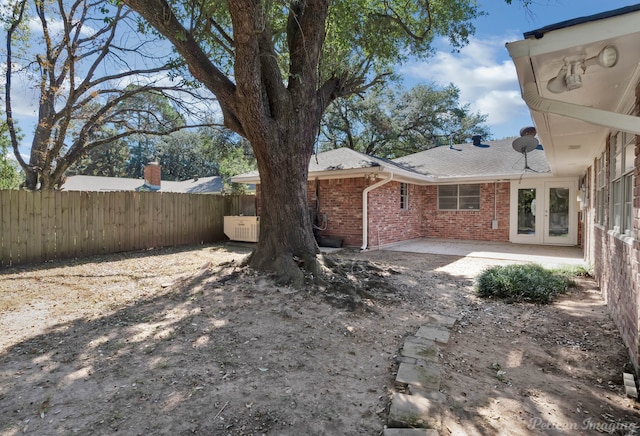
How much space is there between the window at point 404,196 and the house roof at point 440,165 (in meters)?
0.34

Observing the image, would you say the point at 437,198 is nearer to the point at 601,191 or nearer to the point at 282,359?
the point at 601,191

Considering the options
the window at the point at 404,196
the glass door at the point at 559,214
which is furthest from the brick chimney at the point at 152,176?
the glass door at the point at 559,214

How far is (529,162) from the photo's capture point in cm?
1201

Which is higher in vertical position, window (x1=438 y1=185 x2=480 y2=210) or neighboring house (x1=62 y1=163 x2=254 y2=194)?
neighboring house (x1=62 y1=163 x2=254 y2=194)

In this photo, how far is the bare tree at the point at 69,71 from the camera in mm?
9930

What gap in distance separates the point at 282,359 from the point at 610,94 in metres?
3.93

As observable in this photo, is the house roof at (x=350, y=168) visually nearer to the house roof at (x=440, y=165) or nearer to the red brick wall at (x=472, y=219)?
the house roof at (x=440, y=165)

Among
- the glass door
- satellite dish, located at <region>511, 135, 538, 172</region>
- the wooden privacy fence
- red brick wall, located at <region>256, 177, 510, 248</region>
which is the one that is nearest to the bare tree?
the wooden privacy fence

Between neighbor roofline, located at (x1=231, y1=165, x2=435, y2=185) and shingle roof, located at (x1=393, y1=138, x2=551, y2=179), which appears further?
shingle roof, located at (x1=393, y1=138, x2=551, y2=179)

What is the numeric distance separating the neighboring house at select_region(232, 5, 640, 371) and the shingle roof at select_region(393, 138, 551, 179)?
40 millimetres

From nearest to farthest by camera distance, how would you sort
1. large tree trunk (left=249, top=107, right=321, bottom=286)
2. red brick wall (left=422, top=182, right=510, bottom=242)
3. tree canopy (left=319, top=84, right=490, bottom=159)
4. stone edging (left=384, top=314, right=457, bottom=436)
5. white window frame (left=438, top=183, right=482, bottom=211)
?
stone edging (left=384, top=314, right=457, bottom=436), large tree trunk (left=249, top=107, right=321, bottom=286), red brick wall (left=422, top=182, right=510, bottom=242), white window frame (left=438, top=183, right=482, bottom=211), tree canopy (left=319, top=84, right=490, bottom=159)

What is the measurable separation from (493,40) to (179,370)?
32.4 ft

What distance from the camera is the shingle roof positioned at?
39.0 feet

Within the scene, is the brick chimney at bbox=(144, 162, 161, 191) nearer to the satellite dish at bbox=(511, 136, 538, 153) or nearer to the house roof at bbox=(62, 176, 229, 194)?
the house roof at bbox=(62, 176, 229, 194)
